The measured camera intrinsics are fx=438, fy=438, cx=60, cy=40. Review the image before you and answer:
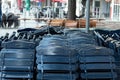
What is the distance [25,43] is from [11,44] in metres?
0.26

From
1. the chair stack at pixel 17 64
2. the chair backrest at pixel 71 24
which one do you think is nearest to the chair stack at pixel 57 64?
the chair stack at pixel 17 64

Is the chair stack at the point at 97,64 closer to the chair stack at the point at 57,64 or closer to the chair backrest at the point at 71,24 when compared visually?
the chair stack at the point at 57,64

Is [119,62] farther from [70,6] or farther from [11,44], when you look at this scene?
[70,6]

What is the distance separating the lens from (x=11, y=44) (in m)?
8.23

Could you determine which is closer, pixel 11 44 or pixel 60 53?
pixel 60 53

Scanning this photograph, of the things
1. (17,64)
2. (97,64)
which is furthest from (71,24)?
(97,64)

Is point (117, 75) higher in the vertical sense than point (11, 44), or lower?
lower

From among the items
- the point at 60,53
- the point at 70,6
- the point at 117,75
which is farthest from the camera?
the point at 70,6

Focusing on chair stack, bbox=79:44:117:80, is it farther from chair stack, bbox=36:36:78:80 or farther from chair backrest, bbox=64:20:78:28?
chair backrest, bbox=64:20:78:28

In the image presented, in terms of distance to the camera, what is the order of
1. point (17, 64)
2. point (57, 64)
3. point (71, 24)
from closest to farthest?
point (57, 64) < point (17, 64) < point (71, 24)

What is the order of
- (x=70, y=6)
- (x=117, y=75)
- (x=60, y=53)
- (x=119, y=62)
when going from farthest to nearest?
(x=70, y=6) → (x=119, y=62) → (x=117, y=75) → (x=60, y=53)

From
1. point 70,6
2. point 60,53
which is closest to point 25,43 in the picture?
point 60,53

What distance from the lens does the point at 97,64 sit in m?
7.64

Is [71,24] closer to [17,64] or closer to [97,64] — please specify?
[17,64]
